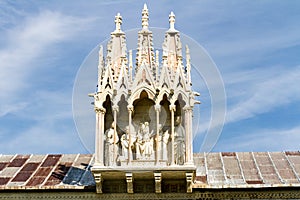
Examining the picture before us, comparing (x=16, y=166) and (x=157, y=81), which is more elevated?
(x=157, y=81)

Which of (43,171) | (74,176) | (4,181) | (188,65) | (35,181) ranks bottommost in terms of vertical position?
(35,181)

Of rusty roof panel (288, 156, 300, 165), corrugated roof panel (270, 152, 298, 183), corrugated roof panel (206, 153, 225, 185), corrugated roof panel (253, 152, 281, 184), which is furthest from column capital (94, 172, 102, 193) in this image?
rusty roof panel (288, 156, 300, 165)

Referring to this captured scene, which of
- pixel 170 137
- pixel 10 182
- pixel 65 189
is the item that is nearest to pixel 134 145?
pixel 170 137

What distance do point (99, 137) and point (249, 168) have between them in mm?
6127

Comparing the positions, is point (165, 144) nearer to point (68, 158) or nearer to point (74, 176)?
point (74, 176)

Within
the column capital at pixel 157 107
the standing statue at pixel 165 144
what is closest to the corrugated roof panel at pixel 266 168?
the standing statue at pixel 165 144

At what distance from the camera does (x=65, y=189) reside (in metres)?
26.3

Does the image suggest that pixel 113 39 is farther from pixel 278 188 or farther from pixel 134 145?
pixel 278 188

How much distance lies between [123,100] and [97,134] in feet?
5.72

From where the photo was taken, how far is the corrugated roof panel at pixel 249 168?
26844 millimetres

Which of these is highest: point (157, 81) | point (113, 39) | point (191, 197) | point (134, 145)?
point (113, 39)

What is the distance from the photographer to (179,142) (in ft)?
89.8

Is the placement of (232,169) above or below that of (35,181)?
above

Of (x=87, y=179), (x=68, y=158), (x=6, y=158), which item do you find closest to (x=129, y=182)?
(x=87, y=179)
